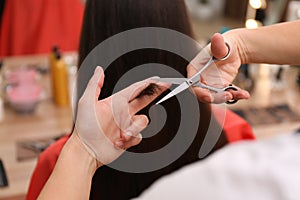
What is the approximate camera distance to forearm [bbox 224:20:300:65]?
1.02 meters

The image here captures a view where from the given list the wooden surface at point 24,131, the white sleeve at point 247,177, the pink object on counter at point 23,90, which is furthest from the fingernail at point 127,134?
the pink object on counter at point 23,90

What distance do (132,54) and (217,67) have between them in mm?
233

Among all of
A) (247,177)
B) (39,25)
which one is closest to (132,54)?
(247,177)

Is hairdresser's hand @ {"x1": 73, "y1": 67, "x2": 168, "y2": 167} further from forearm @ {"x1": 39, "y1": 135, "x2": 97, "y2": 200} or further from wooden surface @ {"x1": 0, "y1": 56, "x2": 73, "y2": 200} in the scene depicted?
wooden surface @ {"x1": 0, "y1": 56, "x2": 73, "y2": 200}

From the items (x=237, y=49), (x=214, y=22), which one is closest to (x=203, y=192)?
(x=237, y=49)

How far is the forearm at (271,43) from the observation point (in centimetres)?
102

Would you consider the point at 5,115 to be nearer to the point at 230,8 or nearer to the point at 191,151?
the point at 191,151

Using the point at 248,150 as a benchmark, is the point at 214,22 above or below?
below

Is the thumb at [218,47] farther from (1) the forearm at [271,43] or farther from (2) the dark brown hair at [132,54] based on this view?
(2) the dark brown hair at [132,54]

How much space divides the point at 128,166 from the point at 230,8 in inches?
209

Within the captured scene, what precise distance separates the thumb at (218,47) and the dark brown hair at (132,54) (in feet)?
0.53

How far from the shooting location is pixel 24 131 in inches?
70.3

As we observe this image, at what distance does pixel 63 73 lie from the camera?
1.96 m

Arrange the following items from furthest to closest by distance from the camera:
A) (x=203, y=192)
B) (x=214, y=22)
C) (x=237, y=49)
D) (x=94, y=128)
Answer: (x=214, y=22) < (x=237, y=49) < (x=94, y=128) < (x=203, y=192)
